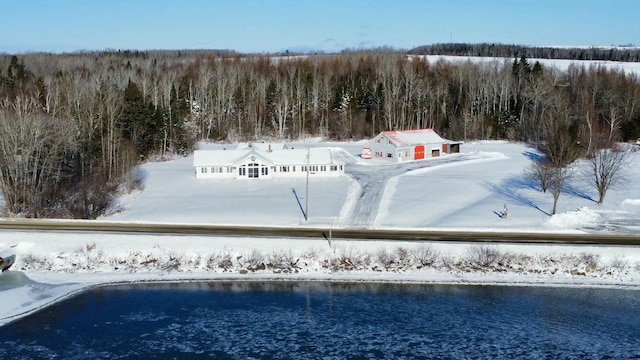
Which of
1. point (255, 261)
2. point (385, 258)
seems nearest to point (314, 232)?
point (255, 261)

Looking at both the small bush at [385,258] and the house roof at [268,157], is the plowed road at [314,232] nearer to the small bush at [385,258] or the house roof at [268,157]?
the small bush at [385,258]

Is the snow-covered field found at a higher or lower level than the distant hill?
lower

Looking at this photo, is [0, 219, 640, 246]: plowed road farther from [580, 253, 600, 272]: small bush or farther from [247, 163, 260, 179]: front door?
[247, 163, 260, 179]: front door

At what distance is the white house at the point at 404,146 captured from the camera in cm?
5616

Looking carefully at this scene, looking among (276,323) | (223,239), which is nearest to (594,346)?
(276,323)

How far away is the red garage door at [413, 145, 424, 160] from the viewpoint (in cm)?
5734

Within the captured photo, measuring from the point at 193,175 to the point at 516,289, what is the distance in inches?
1179

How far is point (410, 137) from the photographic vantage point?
5853 centimetres

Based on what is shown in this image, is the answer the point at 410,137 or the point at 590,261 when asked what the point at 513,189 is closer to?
the point at 590,261

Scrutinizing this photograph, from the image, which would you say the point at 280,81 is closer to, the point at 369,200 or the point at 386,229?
the point at 369,200

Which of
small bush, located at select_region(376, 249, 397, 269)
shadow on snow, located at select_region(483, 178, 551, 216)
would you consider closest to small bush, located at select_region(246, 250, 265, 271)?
small bush, located at select_region(376, 249, 397, 269)

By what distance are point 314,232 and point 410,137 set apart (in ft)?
96.2

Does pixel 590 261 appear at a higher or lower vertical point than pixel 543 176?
lower

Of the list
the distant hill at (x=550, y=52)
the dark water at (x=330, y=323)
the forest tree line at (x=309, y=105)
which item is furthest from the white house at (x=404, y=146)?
the distant hill at (x=550, y=52)
